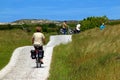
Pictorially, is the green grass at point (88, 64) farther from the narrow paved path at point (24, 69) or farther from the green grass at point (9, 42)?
the green grass at point (9, 42)

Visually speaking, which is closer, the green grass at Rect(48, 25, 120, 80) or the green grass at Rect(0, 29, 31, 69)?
the green grass at Rect(48, 25, 120, 80)

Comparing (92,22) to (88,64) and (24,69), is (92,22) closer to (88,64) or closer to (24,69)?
(24,69)

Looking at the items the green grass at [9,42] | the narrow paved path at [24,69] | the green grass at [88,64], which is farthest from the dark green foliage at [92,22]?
the narrow paved path at [24,69]

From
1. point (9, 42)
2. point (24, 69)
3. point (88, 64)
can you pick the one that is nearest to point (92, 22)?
point (9, 42)

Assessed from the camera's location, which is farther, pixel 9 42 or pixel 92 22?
pixel 92 22

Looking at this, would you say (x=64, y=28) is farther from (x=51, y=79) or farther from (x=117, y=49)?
(x=51, y=79)

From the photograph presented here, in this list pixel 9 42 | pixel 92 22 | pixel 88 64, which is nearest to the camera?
pixel 88 64

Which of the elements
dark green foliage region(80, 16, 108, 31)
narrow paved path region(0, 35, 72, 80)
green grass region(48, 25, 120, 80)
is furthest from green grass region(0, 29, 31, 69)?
dark green foliage region(80, 16, 108, 31)

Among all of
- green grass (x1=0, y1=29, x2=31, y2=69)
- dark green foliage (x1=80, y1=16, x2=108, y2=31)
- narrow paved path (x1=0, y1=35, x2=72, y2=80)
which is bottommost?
dark green foliage (x1=80, y1=16, x2=108, y2=31)

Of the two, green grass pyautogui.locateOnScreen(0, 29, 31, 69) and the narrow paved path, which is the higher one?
the narrow paved path

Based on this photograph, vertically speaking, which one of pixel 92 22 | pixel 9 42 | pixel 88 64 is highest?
pixel 88 64

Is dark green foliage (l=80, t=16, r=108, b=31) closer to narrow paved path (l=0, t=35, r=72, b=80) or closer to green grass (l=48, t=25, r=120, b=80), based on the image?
green grass (l=48, t=25, r=120, b=80)

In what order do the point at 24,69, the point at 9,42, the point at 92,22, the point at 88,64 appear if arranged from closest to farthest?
1. the point at 88,64
2. the point at 24,69
3. the point at 9,42
4. the point at 92,22

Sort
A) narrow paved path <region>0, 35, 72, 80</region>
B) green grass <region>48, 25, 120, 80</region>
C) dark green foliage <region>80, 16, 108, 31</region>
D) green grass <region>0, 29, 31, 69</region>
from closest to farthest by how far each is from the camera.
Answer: green grass <region>48, 25, 120, 80</region>
narrow paved path <region>0, 35, 72, 80</region>
green grass <region>0, 29, 31, 69</region>
dark green foliage <region>80, 16, 108, 31</region>
